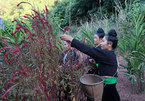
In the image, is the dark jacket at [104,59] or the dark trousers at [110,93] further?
the dark trousers at [110,93]

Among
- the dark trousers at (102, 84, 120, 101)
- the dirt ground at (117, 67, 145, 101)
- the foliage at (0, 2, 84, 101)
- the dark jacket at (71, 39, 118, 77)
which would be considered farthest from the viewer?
the dirt ground at (117, 67, 145, 101)

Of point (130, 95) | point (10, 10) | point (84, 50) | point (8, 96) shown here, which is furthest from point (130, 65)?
point (10, 10)

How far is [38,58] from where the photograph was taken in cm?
137

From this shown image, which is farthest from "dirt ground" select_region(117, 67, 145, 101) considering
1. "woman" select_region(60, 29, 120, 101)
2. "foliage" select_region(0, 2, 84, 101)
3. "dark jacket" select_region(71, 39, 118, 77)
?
"foliage" select_region(0, 2, 84, 101)

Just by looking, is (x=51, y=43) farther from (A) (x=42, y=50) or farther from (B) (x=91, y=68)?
(B) (x=91, y=68)

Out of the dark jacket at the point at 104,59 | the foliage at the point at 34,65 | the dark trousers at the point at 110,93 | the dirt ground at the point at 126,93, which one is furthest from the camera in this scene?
the dirt ground at the point at 126,93

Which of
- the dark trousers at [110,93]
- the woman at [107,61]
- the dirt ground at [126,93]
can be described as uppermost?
the woman at [107,61]

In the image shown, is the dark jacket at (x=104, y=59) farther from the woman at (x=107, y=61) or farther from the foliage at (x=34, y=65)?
the foliage at (x=34, y=65)

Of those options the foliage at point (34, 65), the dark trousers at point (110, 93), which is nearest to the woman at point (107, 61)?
the dark trousers at point (110, 93)

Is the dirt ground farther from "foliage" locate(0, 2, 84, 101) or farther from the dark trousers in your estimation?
"foliage" locate(0, 2, 84, 101)

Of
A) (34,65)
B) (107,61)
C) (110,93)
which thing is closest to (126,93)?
(110,93)

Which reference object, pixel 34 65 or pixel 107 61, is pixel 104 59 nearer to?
pixel 107 61

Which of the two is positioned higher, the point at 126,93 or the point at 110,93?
the point at 110,93

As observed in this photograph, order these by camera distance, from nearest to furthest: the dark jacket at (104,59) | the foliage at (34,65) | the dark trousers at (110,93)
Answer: the foliage at (34,65) < the dark jacket at (104,59) < the dark trousers at (110,93)
